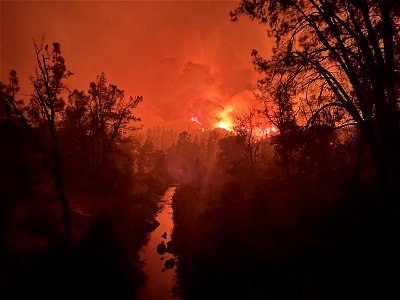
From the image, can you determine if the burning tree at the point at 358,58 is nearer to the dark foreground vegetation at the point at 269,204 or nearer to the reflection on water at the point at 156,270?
the dark foreground vegetation at the point at 269,204

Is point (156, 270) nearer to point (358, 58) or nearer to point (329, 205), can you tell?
point (329, 205)

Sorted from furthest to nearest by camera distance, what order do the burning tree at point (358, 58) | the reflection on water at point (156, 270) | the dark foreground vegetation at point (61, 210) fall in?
1. the reflection on water at point (156, 270)
2. the dark foreground vegetation at point (61, 210)
3. the burning tree at point (358, 58)

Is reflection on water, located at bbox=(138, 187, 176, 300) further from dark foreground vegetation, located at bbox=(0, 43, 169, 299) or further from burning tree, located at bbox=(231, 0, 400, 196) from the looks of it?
burning tree, located at bbox=(231, 0, 400, 196)

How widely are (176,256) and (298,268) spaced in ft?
49.0

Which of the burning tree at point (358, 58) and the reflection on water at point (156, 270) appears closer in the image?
the burning tree at point (358, 58)

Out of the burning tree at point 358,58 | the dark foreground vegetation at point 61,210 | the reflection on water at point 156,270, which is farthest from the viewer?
the reflection on water at point 156,270

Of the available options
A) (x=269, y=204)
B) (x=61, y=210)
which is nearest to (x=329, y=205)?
(x=269, y=204)

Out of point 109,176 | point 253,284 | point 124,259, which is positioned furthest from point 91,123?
point 253,284

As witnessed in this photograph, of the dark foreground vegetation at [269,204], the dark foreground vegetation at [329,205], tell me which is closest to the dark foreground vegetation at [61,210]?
the dark foreground vegetation at [269,204]

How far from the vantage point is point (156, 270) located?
20344 millimetres

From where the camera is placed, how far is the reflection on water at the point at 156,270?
16872mm

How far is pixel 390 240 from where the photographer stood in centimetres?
845

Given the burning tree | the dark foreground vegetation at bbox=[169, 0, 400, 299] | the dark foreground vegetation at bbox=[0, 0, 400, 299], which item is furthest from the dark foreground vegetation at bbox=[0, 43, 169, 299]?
the burning tree

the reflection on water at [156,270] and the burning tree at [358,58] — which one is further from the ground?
the burning tree at [358,58]
